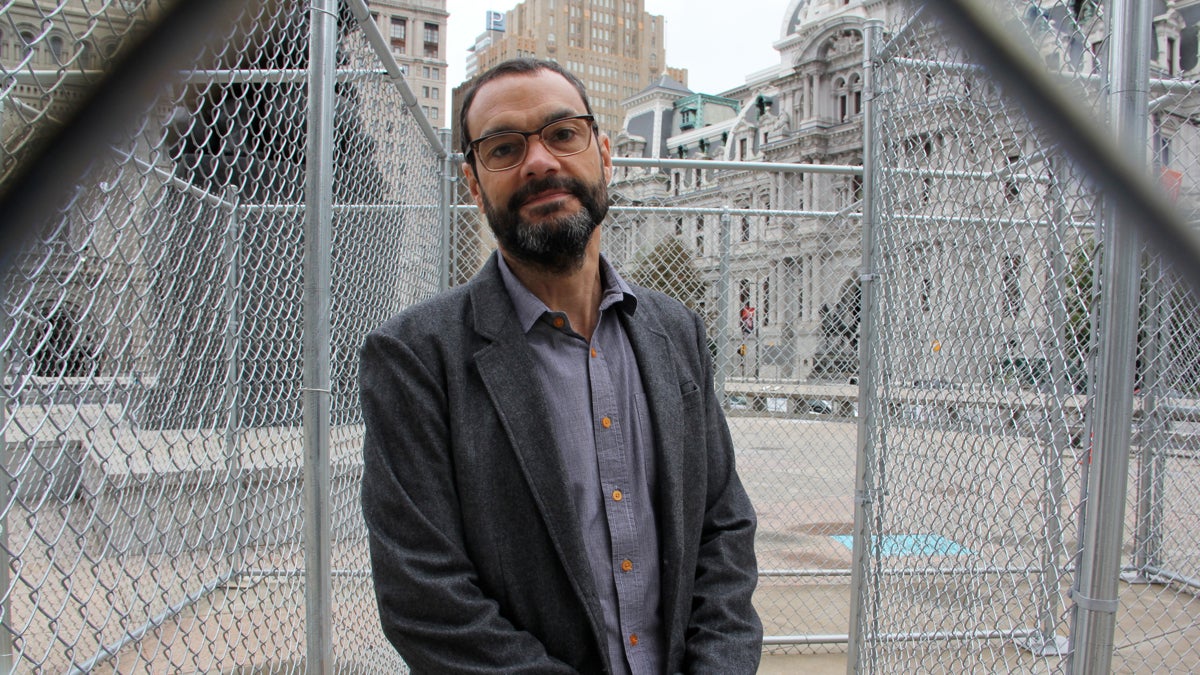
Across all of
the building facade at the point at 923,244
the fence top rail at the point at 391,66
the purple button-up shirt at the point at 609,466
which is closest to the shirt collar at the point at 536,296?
the purple button-up shirt at the point at 609,466

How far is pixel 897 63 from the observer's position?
3.15 meters

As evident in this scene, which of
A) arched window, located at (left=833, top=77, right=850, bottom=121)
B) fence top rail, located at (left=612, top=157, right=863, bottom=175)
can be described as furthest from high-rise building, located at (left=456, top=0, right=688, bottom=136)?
fence top rail, located at (left=612, top=157, right=863, bottom=175)

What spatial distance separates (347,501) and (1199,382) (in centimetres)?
602

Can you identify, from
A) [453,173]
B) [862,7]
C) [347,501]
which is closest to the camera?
[347,501]

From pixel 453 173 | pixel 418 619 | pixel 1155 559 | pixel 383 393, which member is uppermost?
pixel 453 173

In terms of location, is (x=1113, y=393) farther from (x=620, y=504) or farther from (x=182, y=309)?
(x=182, y=309)

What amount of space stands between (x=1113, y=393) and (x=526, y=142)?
58.4 inches

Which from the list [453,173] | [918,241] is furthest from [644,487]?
[453,173]

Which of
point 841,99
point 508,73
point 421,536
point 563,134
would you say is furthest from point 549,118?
point 841,99

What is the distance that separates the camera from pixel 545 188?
1739 millimetres

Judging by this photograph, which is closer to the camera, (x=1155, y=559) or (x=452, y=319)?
(x=452, y=319)

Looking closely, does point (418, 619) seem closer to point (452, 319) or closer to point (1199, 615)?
point (452, 319)

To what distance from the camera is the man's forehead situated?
5.67 feet

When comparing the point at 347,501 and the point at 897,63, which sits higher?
the point at 897,63
